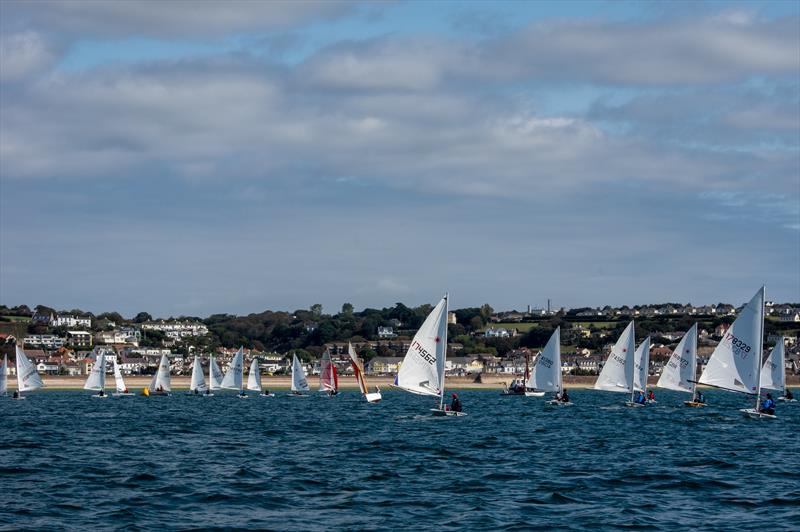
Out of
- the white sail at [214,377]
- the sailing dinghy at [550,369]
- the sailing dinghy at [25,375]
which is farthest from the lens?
the white sail at [214,377]

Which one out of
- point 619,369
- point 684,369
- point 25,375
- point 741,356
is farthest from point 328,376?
point 741,356

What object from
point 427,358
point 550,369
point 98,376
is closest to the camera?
point 427,358

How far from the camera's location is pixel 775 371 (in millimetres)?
87125

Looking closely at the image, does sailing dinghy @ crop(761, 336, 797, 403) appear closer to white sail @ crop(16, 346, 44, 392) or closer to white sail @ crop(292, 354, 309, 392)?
white sail @ crop(292, 354, 309, 392)

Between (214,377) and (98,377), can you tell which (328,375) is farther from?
(98,377)

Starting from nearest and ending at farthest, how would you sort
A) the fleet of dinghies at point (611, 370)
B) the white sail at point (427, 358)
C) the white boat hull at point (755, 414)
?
the white sail at point (427, 358), the fleet of dinghies at point (611, 370), the white boat hull at point (755, 414)

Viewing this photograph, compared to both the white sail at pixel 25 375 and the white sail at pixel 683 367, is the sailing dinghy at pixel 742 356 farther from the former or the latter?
the white sail at pixel 25 375

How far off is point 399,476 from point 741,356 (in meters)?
28.0

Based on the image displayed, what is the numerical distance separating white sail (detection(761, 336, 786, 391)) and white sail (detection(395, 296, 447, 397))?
39.2 meters

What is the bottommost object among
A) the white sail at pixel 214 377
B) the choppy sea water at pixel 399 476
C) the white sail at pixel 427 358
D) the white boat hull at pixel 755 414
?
the choppy sea water at pixel 399 476

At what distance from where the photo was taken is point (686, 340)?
82.6 metres

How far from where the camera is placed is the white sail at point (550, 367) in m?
86.2

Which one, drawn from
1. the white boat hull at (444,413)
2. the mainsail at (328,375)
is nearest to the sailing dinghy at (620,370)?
the white boat hull at (444,413)

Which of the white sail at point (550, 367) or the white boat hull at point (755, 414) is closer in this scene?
the white boat hull at point (755, 414)
